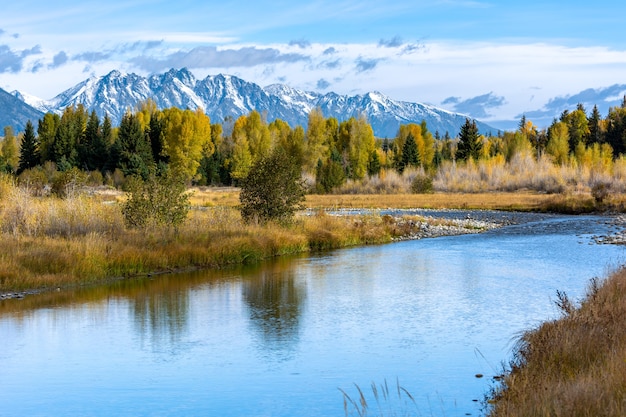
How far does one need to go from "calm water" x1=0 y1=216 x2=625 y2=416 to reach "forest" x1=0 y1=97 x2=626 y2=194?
4679 centimetres

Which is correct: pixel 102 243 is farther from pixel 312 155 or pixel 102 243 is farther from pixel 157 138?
pixel 312 155

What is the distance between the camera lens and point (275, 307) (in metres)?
18.7

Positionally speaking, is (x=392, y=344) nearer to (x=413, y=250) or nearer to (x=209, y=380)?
(x=209, y=380)

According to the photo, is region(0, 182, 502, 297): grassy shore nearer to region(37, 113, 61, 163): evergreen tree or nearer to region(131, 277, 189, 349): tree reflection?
region(131, 277, 189, 349): tree reflection

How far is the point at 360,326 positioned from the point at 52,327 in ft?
22.0

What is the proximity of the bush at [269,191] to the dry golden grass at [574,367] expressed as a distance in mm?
18694

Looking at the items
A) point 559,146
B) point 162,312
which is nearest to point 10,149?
point 559,146

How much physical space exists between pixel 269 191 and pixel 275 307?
45.5 ft

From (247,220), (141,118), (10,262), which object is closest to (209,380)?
(10,262)

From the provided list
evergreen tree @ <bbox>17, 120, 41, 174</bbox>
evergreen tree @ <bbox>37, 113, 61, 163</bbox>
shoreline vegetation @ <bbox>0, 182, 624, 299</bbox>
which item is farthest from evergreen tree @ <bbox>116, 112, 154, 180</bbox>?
shoreline vegetation @ <bbox>0, 182, 624, 299</bbox>

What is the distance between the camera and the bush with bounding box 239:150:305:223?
105ft

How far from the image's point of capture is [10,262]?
67.6 ft

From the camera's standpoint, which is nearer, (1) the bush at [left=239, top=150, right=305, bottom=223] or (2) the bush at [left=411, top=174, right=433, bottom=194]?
(1) the bush at [left=239, top=150, right=305, bottom=223]

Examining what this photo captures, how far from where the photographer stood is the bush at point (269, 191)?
32.1 m
